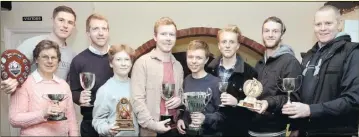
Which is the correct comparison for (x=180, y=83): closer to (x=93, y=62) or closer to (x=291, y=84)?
(x=93, y=62)

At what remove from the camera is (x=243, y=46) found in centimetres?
207

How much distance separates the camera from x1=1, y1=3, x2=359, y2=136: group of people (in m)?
1.83

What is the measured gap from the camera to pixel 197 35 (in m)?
2.09

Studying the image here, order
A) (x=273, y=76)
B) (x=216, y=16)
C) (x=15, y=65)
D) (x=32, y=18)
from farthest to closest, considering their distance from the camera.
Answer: (x=216, y=16) → (x=32, y=18) → (x=273, y=76) → (x=15, y=65)

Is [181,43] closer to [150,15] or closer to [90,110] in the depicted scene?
[150,15]

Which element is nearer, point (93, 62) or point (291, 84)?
point (291, 84)

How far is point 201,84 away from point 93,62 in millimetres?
607

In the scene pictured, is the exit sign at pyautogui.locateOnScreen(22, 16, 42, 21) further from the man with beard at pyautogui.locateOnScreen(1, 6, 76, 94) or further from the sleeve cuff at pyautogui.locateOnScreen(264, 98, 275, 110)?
the sleeve cuff at pyautogui.locateOnScreen(264, 98, 275, 110)

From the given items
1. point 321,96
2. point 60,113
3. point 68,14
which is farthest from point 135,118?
point 321,96

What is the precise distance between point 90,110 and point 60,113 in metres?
0.20

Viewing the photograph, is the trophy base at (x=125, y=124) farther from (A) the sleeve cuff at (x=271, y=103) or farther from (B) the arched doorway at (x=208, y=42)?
(A) the sleeve cuff at (x=271, y=103)

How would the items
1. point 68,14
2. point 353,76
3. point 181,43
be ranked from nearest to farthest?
point 353,76 < point 68,14 < point 181,43

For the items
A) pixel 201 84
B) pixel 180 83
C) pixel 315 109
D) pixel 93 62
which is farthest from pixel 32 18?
pixel 315 109

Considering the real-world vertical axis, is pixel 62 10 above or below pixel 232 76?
above
